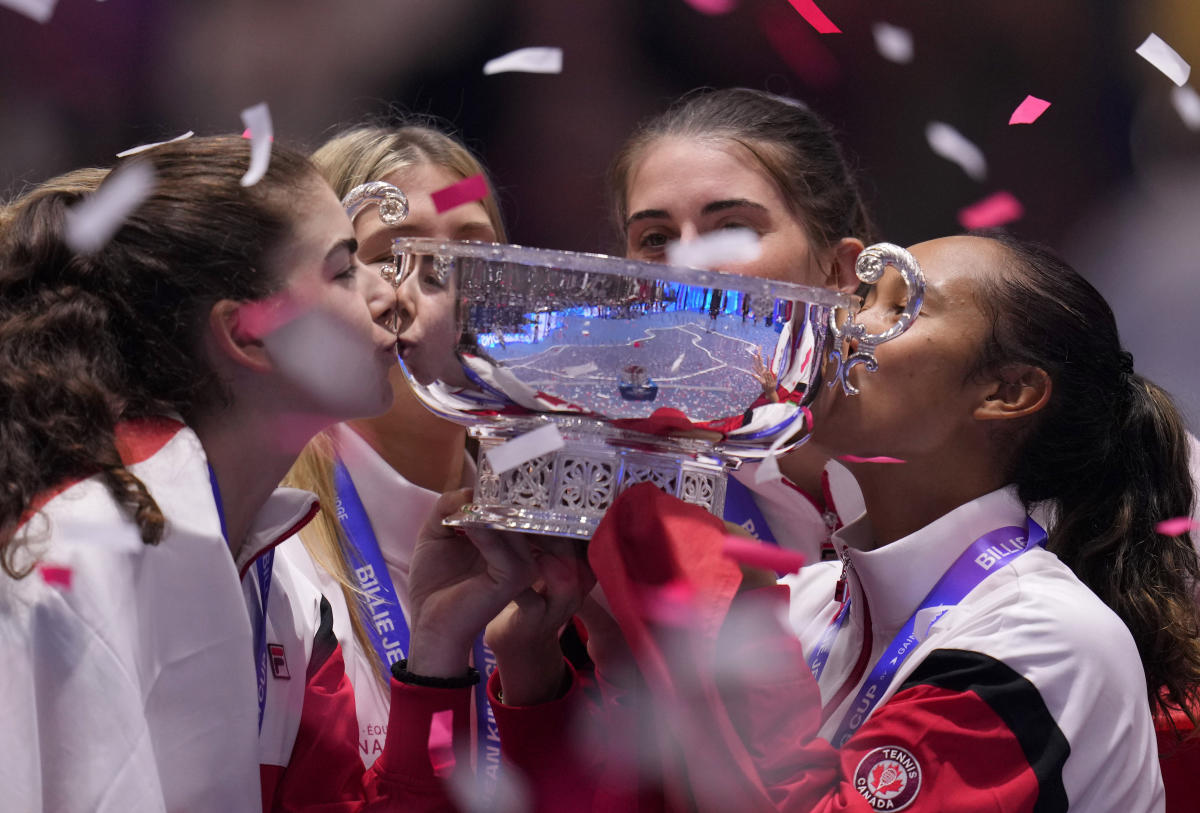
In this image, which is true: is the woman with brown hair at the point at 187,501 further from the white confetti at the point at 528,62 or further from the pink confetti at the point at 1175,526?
the white confetti at the point at 528,62

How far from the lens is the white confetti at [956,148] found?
3020mm

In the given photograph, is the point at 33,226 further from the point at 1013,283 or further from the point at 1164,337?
the point at 1164,337

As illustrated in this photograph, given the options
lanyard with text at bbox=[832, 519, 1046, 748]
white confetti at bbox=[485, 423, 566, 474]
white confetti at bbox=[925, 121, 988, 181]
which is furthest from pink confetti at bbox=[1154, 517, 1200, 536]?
white confetti at bbox=[925, 121, 988, 181]

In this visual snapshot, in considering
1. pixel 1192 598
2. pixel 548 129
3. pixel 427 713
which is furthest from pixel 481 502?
pixel 548 129

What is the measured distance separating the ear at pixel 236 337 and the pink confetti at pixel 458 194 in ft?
2.30

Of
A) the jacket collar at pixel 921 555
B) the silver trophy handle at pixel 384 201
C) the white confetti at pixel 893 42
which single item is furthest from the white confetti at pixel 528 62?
the jacket collar at pixel 921 555

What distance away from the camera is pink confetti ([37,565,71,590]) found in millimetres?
1125

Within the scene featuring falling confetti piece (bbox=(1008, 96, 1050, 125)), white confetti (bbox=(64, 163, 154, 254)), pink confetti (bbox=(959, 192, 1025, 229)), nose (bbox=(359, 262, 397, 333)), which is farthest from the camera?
pink confetti (bbox=(959, 192, 1025, 229))

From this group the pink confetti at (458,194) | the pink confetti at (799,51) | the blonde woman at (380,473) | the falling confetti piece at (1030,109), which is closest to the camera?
the blonde woman at (380,473)

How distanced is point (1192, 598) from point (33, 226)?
1625 mm

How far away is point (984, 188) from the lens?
3084mm

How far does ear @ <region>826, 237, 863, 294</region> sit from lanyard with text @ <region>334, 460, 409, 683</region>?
3.05 feet

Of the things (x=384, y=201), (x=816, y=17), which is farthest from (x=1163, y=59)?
(x=384, y=201)

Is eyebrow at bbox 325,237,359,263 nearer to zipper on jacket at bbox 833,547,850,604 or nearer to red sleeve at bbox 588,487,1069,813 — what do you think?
red sleeve at bbox 588,487,1069,813
